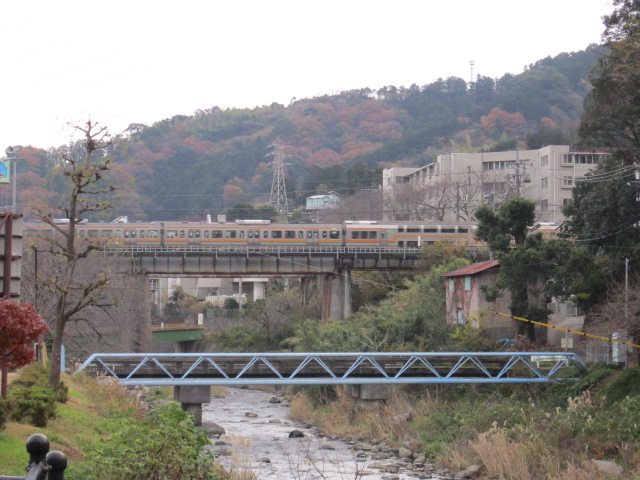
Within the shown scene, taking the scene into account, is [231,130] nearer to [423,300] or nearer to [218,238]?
[218,238]

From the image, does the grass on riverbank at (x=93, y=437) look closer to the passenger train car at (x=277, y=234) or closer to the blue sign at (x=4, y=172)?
the blue sign at (x=4, y=172)

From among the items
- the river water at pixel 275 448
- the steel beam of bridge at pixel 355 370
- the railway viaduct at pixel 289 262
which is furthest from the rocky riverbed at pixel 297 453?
the railway viaduct at pixel 289 262

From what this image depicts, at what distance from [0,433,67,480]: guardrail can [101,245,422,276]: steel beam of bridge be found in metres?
53.1

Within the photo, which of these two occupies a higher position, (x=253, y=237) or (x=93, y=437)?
(x=253, y=237)

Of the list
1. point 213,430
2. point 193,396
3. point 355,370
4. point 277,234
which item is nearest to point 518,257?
point 355,370

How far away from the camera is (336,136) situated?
152500mm

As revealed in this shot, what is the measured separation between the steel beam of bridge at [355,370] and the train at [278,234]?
1023 inches

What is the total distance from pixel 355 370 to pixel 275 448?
5342 mm

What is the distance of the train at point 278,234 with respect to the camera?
6069 centimetres

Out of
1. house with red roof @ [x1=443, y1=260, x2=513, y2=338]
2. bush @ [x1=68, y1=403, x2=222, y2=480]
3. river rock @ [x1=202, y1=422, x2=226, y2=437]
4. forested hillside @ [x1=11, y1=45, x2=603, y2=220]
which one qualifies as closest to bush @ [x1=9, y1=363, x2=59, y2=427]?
bush @ [x1=68, y1=403, x2=222, y2=480]

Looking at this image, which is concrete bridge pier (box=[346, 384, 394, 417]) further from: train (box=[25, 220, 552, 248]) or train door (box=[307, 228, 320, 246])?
train door (box=[307, 228, 320, 246])

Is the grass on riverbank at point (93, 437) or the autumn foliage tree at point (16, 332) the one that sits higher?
the autumn foliage tree at point (16, 332)

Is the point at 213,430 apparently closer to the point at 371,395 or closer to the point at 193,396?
the point at 193,396

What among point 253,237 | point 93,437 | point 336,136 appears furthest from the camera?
point 336,136
